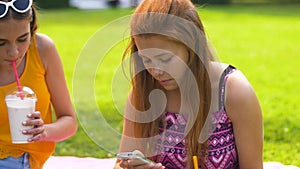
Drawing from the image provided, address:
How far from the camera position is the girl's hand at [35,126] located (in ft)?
9.10

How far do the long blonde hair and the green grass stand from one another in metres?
0.22

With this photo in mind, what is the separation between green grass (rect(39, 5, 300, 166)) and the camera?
507 centimetres

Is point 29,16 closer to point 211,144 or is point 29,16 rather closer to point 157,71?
point 157,71

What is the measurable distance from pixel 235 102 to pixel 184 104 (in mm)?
249

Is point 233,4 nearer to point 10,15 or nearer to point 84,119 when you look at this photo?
point 84,119

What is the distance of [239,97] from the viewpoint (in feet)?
9.16

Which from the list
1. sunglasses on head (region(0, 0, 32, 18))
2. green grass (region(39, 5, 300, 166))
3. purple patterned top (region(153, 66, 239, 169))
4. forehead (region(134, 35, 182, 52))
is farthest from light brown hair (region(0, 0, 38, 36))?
purple patterned top (region(153, 66, 239, 169))

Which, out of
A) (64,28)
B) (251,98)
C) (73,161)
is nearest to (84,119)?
(73,161)

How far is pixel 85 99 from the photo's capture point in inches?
264

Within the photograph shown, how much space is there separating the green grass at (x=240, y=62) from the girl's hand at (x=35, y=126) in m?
0.50

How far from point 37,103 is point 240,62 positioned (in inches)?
258

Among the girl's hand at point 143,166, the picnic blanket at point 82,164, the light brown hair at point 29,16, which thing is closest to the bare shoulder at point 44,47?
the light brown hair at point 29,16

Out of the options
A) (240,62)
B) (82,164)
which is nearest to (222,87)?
(82,164)

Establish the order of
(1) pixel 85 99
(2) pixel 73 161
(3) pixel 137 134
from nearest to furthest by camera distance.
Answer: (3) pixel 137 134, (2) pixel 73 161, (1) pixel 85 99
